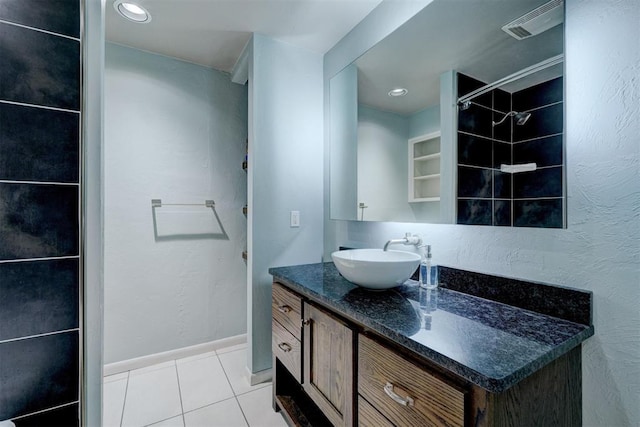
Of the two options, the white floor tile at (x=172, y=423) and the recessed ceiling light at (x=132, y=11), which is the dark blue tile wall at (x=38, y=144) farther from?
the white floor tile at (x=172, y=423)

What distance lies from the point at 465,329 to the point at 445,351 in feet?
0.62

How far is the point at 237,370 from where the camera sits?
2.03 metres

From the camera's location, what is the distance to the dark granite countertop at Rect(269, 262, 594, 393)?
25.7 inches

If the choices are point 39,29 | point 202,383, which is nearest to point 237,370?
point 202,383

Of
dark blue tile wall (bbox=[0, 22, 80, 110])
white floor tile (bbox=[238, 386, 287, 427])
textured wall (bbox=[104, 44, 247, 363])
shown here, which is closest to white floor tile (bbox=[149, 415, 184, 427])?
white floor tile (bbox=[238, 386, 287, 427])

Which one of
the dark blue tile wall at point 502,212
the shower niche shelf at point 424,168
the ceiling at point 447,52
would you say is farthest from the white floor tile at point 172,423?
the ceiling at point 447,52

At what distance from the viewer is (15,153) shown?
2.79ft

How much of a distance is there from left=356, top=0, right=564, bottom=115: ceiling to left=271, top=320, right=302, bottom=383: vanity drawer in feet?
4.38

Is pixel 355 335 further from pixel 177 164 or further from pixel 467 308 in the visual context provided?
pixel 177 164

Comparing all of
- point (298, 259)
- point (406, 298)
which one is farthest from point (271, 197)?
point (406, 298)

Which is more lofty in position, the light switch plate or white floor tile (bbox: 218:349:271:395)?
the light switch plate

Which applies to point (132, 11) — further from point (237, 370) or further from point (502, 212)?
point (237, 370)

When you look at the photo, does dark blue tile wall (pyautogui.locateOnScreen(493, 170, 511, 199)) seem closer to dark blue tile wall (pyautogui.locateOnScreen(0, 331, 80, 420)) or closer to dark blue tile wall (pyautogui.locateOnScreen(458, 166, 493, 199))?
dark blue tile wall (pyautogui.locateOnScreen(458, 166, 493, 199))

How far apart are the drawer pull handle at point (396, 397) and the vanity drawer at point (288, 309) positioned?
58cm
